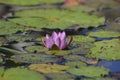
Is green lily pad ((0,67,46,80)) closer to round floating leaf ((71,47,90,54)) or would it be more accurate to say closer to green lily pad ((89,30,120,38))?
round floating leaf ((71,47,90,54))

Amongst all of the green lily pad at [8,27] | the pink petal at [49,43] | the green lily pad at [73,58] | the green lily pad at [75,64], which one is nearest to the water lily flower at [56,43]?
the pink petal at [49,43]

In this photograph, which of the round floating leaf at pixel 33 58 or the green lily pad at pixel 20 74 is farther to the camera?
the round floating leaf at pixel 33 58

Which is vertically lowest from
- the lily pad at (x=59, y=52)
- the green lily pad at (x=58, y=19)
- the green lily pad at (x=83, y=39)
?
the lily pad at (x=59, y=52)

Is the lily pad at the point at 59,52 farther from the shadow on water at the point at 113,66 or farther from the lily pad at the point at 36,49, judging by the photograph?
the shadow on water at the point at 113,66

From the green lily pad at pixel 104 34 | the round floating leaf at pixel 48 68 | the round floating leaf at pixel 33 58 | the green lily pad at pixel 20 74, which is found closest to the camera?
the green lily pad at pixel 20 74

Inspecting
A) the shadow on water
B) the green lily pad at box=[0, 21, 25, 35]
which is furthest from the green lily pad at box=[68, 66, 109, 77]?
the green lily pad at box=[0, 21, 25, 35]

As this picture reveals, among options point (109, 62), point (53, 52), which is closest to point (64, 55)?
point (53, 52)
